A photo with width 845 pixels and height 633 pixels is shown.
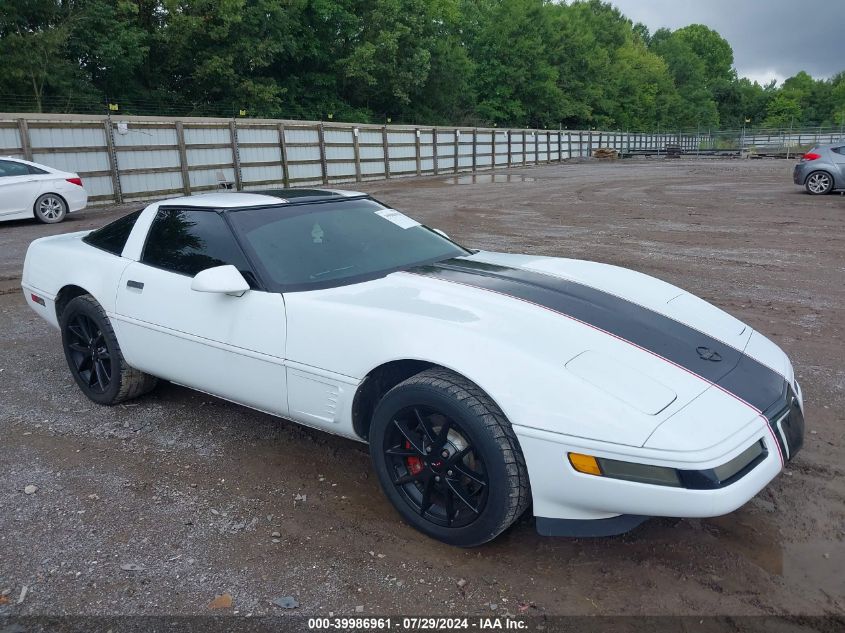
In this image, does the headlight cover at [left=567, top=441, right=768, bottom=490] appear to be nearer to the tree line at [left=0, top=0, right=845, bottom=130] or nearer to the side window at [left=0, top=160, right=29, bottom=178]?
the side window at [left=0, top=160, right=29, bottom=178]

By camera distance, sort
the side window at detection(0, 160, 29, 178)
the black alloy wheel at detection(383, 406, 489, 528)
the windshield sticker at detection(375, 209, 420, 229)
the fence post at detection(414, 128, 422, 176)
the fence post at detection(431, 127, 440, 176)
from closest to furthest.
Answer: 1. the black alloy wheel at detection(383, 406, 489, 528)
2. the windshield sticker at detection(375, 209, 420, 229)
3. the side window at detection(0, 160, 29, 178)
4. the fence post at detection(414, 128, 422, 176)
5. the fence post at detection(431, 127, 440, 176)

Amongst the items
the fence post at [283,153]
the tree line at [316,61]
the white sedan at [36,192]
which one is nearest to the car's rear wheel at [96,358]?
the white sedan at [36,192]

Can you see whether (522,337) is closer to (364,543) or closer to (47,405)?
(364,543)

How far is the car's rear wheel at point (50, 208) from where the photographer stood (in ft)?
41.4

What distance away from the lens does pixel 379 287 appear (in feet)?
10.1

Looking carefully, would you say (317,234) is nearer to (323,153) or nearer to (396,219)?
(396,219)

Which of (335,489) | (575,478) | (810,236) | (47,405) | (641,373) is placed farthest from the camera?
(810,236)

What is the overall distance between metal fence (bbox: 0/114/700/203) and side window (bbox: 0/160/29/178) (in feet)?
9.57

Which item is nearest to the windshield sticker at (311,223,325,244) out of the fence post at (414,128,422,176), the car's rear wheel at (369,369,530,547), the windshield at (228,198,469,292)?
the windshield at (228,198,469,292)

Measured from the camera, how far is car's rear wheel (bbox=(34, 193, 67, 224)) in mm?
12617

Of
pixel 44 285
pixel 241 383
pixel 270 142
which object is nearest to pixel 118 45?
pixel 270 142

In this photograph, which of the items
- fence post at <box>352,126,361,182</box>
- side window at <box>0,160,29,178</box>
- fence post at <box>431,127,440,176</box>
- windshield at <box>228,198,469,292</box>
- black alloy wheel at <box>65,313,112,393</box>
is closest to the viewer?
windshield at <box>228,198,469,292</box>

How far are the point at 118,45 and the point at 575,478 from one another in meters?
30.4

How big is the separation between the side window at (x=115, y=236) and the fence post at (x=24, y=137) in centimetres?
1296
